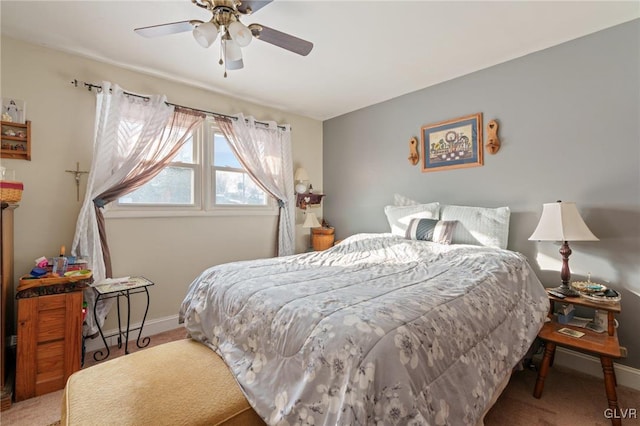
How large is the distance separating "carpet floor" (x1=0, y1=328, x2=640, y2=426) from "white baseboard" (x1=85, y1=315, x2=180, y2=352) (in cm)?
59

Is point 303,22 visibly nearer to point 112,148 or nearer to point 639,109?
point 112,148

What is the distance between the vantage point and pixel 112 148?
99.8 inches

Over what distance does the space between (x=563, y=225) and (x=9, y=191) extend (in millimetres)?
3556

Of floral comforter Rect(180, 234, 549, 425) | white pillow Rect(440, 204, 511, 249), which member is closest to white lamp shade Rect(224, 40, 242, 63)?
floral comforter Rect(180, 234, 549, 425)

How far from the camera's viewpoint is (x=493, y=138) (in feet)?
8.66

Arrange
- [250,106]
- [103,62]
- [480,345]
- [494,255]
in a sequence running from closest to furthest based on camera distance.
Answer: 1. [480,345]
2. [494,255]
3. [103,62]
4. [250,106]

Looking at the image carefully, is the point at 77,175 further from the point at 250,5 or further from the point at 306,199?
the point at 306,199

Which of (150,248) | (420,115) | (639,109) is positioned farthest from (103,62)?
(639,109)

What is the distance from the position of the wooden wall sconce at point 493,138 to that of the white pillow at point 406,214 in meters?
0.68

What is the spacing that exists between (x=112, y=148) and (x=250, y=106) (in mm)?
1564

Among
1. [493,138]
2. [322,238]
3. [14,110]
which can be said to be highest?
[14,110]

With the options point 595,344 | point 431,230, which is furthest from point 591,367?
point 431,230

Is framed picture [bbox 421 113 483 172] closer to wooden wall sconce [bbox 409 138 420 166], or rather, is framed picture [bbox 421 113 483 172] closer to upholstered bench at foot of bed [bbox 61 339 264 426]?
wooden wall sconce [bbox 409 138 420 166]

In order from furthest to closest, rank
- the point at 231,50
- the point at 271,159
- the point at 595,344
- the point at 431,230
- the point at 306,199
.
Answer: the point at 306,199, the point at 271,159, the point at 431,230, the point at 231,50, the point at 595,344
